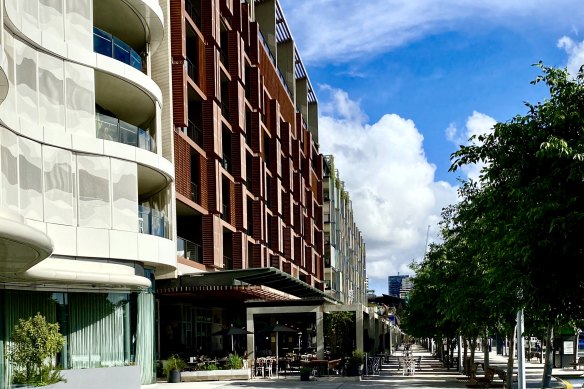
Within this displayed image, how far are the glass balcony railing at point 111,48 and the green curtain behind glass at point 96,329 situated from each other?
8.81 meters

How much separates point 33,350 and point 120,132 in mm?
10553

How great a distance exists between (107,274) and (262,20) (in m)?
48.8

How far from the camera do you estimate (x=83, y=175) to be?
92.7 feet

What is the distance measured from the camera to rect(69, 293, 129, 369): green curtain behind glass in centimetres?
2797

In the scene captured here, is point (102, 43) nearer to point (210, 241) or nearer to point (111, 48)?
point (111, 48)

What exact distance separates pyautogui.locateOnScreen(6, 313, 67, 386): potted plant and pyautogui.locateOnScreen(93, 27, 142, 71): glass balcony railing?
11.6 metres

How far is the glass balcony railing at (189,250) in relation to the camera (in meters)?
39.8

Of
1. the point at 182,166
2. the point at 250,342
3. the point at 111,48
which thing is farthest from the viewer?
the point at 250,342

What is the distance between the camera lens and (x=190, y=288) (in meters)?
37.8

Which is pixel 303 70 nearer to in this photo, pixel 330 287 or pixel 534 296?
pixel 330 287

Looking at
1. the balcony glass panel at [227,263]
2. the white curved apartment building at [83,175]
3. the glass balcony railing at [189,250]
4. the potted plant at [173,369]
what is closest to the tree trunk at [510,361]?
the white curved apartment building at [83,175]

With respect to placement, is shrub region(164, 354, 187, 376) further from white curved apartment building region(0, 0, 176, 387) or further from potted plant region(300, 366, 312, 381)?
potted plant region(300, 366, 312, 381)

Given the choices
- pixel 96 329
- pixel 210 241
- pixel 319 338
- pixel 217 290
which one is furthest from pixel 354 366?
pixel 96 329

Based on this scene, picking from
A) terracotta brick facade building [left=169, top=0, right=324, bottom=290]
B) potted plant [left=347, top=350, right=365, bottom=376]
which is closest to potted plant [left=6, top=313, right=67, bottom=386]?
terracotta brick facade building [left=169, top=0, right=324, bottom=290]
